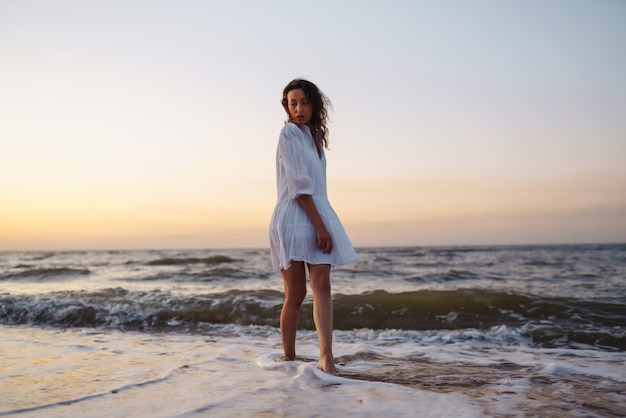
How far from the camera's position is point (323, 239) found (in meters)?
3.19

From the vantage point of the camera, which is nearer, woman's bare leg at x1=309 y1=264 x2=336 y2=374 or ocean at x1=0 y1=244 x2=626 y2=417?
ocean at x1=0 y1=244 x2=626 y2=417

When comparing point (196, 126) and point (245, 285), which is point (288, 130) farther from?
point (245, 285)

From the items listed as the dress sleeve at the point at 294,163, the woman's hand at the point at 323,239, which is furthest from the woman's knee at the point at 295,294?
the dress sleeve at the point at 294,163

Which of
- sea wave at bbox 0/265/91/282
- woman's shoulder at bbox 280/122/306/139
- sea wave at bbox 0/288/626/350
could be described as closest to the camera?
woman's shoulder at bbox 280/122/306/139

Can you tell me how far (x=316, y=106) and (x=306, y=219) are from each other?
32.8 inches

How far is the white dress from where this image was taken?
321 cm

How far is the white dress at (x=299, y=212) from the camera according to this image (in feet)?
10.5

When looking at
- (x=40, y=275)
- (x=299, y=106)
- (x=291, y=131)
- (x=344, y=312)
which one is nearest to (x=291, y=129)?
(x=291, y=131)

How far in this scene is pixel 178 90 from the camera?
9.85 meters

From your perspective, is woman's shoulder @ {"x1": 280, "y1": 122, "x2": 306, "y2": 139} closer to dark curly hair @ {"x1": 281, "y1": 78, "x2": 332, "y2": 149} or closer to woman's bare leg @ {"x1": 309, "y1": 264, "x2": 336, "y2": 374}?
dark curly hair @ {"x1": 281, "y1": 78, "x2": 332, "y2": 149}

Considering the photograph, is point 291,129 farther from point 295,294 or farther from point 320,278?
point 295,294

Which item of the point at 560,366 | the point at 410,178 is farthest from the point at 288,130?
the point at 410,178

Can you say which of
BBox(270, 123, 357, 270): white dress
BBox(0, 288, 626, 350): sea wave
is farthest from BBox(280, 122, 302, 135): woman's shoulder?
BBox(0, 288, 626, 350): sea wave

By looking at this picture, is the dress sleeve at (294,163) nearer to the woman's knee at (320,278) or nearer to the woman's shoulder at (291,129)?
the woman's shoulder at (291,129)
